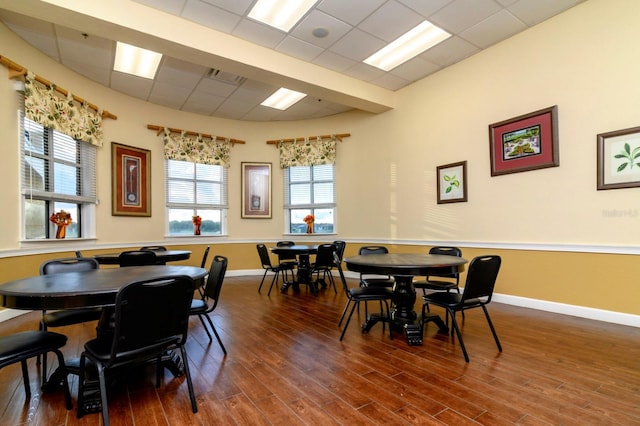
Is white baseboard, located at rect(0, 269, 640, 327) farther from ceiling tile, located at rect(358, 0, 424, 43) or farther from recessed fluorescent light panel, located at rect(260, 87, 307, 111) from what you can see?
recessed fluorescent light panel, located at rect(260, 87, 307, 111)

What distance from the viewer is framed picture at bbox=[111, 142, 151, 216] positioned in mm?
5234

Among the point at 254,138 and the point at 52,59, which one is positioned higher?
the point at 52,59

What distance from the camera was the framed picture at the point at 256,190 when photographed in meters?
6.84

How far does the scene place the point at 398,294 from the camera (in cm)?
308

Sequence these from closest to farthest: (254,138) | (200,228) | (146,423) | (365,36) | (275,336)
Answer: (146,423) → (275,336) → (365,36) → (200,228) → (254,138)

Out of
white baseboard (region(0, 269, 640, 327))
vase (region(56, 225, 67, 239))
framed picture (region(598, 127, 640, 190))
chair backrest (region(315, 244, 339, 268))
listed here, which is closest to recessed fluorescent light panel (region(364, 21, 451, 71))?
framed picture (region(598, 127, 640, 190))

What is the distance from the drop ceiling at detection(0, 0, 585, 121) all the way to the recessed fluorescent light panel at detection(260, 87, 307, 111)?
38 cm

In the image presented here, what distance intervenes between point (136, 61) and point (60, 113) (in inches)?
49.1

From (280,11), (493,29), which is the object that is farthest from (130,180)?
(493,29)

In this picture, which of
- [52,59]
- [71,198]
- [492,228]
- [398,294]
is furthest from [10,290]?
[492,228]

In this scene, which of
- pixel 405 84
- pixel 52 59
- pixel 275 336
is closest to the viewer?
pixel 275 336

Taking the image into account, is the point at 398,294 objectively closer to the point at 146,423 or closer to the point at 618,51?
the point at 146,423

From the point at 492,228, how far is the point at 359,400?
3353 millimetres

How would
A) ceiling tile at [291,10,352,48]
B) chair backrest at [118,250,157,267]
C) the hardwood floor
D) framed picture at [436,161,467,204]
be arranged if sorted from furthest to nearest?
framed picture at [436,161,467,204], ceiling tile at [291,10,352,48], chair backrest at [118,250,157,267], the hardwood floor
